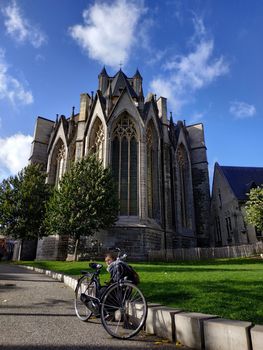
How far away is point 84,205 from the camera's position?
68.5 ft

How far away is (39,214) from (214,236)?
811 inches

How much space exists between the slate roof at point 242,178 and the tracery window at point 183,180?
5807mm

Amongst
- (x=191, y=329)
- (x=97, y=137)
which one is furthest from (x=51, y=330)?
(x=97, y=137)

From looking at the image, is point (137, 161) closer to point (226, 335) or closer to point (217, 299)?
point (217, 299)

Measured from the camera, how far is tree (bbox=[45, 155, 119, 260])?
20.5 metres

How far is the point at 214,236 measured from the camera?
1353 inches

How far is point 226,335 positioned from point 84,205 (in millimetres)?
18252

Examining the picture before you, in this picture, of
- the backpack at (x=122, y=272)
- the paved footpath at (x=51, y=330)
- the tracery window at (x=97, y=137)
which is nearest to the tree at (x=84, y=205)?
the tracery window at (x=97, y=137)

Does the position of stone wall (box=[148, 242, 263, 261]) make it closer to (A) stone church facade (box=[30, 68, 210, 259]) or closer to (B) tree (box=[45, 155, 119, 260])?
(A) stone church facade (box=[30, 68, 210, 259])

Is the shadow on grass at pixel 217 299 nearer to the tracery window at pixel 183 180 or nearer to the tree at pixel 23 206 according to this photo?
the tree at pixel 23 206

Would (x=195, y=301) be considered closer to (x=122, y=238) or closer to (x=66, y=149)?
(x=122, y=238)

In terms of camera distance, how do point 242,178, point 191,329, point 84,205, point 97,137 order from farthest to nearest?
point 242,178, point 97,137, point 84,205, point 191,329

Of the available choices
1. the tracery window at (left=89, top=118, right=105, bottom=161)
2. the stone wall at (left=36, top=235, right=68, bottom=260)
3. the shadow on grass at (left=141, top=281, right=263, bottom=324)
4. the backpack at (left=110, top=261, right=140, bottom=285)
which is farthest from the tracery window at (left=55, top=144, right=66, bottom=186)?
the backpack at (left=110, top=261, right=140, bottom=285)

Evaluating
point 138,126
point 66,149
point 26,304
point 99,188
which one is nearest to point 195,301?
point 26,304
